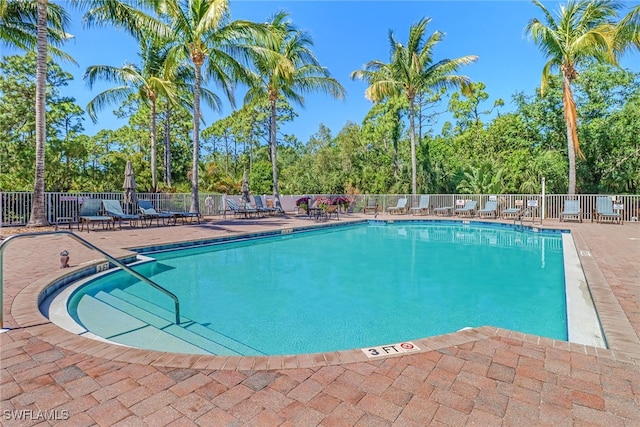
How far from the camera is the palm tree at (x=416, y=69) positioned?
18.1 metres

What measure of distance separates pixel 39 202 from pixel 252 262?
6921mm

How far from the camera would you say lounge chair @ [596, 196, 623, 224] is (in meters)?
13.9

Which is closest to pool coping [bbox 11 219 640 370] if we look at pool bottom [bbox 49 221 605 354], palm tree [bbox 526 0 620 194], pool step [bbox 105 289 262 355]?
pool bottom [bbox 49 221 605 354]

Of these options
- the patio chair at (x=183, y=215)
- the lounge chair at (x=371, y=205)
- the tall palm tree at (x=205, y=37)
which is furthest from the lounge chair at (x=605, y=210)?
the patio chair at (x=183, y=215)

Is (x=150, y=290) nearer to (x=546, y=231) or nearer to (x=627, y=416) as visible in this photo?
(x=627, y=416)

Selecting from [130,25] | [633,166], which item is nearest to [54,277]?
[130,25]

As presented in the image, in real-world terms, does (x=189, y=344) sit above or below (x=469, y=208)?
below

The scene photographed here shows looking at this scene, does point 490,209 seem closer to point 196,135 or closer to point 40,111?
point 196,135

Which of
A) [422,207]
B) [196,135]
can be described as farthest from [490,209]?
[196,135]

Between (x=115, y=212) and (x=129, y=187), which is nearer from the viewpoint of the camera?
(x=115, y=212)

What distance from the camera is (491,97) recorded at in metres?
28.3

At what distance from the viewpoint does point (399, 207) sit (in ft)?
63.1

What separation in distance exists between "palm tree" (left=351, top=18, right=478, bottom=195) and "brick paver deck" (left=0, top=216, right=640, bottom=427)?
1651 centimetres

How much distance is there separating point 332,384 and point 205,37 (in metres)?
14.5
